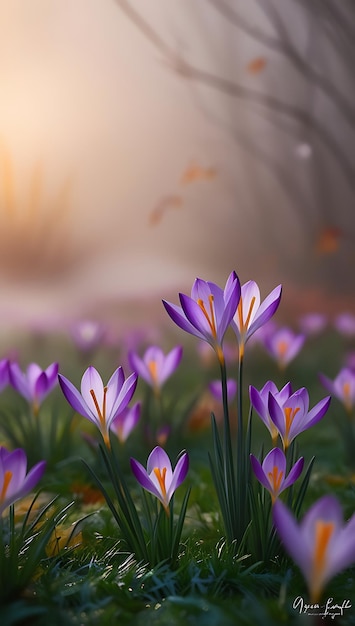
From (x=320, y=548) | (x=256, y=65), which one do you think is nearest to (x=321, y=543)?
(x=320, y=548)

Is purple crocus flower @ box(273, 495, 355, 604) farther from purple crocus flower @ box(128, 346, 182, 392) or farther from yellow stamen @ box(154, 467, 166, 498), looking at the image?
purple crocus flower @ box(128, 346, 182, 392)

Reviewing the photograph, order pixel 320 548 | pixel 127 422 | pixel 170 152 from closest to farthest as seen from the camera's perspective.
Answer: pixel 320 548
pixel 127 422
pixel 170 152

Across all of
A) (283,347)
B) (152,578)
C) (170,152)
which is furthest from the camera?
(170,152)

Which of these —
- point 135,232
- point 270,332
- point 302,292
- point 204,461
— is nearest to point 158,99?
point 135,232

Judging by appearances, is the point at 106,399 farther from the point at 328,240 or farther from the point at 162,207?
the point at 328,240

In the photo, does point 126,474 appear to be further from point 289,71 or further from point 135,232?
point 289,71
